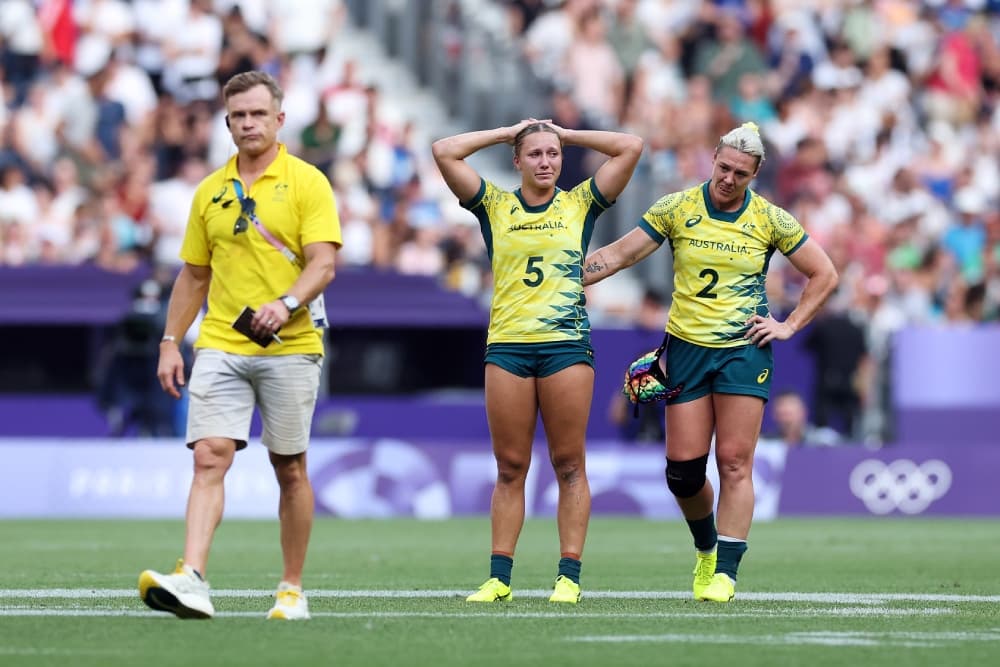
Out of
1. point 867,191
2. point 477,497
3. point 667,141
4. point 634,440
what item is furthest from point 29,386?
point 867,191

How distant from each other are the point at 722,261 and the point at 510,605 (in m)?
2.03

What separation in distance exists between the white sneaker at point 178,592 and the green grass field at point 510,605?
72 mm

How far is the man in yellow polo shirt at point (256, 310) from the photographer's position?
9039mm

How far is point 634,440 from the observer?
2141 cm

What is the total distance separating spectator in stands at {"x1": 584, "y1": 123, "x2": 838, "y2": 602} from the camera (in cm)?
1063

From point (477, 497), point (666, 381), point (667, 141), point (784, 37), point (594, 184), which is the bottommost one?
point (477, 497)

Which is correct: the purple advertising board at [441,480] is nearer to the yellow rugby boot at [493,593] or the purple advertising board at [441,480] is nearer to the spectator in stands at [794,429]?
the spectator in stands at [794,429]

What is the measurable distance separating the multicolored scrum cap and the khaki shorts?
2319 millimetres

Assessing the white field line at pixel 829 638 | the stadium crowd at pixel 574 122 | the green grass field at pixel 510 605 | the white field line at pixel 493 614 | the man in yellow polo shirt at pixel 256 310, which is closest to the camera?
the green grass field at pixel 510 605

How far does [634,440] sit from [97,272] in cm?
553

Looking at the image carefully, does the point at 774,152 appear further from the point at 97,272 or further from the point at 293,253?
the point at 293,253

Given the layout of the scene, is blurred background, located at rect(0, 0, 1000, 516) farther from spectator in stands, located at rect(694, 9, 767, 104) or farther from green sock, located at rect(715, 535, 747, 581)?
green sock, located at rect(715, 535, 747, 581)

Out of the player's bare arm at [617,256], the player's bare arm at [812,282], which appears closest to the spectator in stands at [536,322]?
the player's bare arm at [617,256]

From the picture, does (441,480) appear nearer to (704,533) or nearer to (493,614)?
(704,533)
